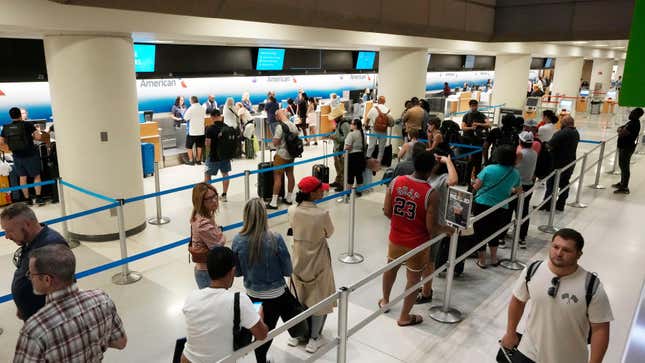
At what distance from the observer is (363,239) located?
734 centimetres

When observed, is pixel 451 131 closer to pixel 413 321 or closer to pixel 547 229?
pixel 547 229

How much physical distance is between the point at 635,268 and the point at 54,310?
22.4ft

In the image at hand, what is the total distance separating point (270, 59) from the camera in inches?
649

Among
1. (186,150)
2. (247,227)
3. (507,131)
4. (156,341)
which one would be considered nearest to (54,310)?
(247,227)

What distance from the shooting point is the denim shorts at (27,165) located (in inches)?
349

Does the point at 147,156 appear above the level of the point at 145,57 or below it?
below

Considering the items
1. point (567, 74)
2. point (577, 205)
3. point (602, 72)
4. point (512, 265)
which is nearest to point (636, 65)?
point (512, 265)

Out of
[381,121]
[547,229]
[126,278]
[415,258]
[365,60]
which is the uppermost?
[365,60]

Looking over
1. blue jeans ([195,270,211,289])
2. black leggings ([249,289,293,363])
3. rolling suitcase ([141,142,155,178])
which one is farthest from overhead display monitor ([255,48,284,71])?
black leggings ([249,289,293,363])

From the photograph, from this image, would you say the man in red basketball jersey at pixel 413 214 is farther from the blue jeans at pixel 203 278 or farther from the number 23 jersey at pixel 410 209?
the blue jeans at pixel 203 278

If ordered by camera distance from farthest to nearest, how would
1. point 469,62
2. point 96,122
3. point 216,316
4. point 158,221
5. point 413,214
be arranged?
point 469,62 → point 158,221 → point 96,122 → point 413,214 → point 216,316

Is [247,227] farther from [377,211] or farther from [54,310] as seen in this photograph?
[377,211]

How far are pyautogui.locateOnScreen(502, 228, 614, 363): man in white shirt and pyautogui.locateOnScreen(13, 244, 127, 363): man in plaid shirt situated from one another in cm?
255

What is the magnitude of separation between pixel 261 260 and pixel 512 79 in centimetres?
1642
